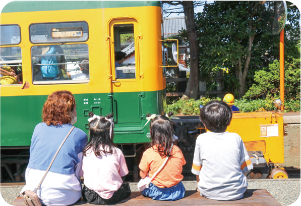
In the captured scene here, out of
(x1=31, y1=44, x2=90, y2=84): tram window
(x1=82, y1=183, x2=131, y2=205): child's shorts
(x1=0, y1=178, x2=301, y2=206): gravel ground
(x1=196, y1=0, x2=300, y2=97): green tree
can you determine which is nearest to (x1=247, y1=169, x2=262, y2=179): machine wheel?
(x1=0, y1=178, x2=301, y2=206): gravel ground

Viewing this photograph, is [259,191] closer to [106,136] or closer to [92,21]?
[106,136]

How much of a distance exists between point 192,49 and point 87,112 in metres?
6.76

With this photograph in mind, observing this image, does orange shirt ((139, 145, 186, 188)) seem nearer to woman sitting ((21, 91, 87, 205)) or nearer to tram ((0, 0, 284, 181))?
woman sitting ((21, 91, 87, 205))

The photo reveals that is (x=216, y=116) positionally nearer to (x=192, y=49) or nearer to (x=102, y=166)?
(x=102, y=166)

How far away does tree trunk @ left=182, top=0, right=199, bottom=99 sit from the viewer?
10.7 meters

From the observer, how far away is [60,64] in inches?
194

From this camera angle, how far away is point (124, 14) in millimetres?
4832

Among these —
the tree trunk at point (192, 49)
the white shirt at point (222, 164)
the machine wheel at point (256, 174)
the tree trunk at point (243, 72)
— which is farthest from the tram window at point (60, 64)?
the tree trunk at point (243, 72)

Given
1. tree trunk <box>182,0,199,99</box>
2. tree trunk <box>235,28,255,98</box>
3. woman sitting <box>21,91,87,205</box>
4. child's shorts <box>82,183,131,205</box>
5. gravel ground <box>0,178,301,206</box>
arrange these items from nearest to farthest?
woman sitting <box>21,91,87,205</box>, child's shorts <box>82,183,131,205</box>, gravel ground <box>0,178,301,206</box>, tree trunk <box>235,28,255,98</box>, tree trunk <box>182,0,199,99</box>

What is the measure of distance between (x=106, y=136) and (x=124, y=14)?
2506 millimetres

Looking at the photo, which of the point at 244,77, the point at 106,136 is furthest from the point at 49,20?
the point at 244,77

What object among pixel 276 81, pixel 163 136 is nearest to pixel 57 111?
pixel 163 136

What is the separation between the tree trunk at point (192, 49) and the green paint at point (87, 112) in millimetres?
6110

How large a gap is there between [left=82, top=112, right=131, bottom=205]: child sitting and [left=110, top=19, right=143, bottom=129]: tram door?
1783 millimetres
